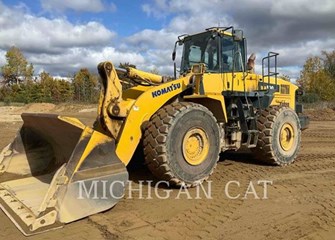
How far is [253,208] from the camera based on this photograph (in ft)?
17.3

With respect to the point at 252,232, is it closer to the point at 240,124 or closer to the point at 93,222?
the point at 93,222

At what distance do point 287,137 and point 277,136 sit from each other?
0.60 meters

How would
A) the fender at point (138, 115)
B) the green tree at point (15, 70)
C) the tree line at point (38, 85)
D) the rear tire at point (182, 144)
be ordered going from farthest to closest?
the green tree at point (15, 70)
the tree line at point (38, 85)
the rear tire at point (182, 144)
the fender at point (138, 115)

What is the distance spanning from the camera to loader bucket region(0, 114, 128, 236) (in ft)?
14.7

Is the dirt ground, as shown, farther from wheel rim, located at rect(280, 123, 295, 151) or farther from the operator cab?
the operator cab

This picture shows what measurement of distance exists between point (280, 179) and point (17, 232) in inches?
176

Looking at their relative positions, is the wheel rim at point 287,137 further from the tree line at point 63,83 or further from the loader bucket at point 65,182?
the tree line at point 63,83

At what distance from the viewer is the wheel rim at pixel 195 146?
Answer: 237 inches

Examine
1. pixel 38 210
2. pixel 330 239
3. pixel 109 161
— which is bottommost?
pixel 330 239

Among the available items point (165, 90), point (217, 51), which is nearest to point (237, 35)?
point (217, 51)

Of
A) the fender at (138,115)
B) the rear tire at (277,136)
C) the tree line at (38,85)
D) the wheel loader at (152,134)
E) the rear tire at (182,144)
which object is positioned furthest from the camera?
the tree line at (38,85)

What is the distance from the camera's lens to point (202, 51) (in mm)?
7645

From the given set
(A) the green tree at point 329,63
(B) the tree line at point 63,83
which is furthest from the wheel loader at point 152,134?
(A) the green tree at point 329,63

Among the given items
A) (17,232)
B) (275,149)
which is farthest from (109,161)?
(275,149)
